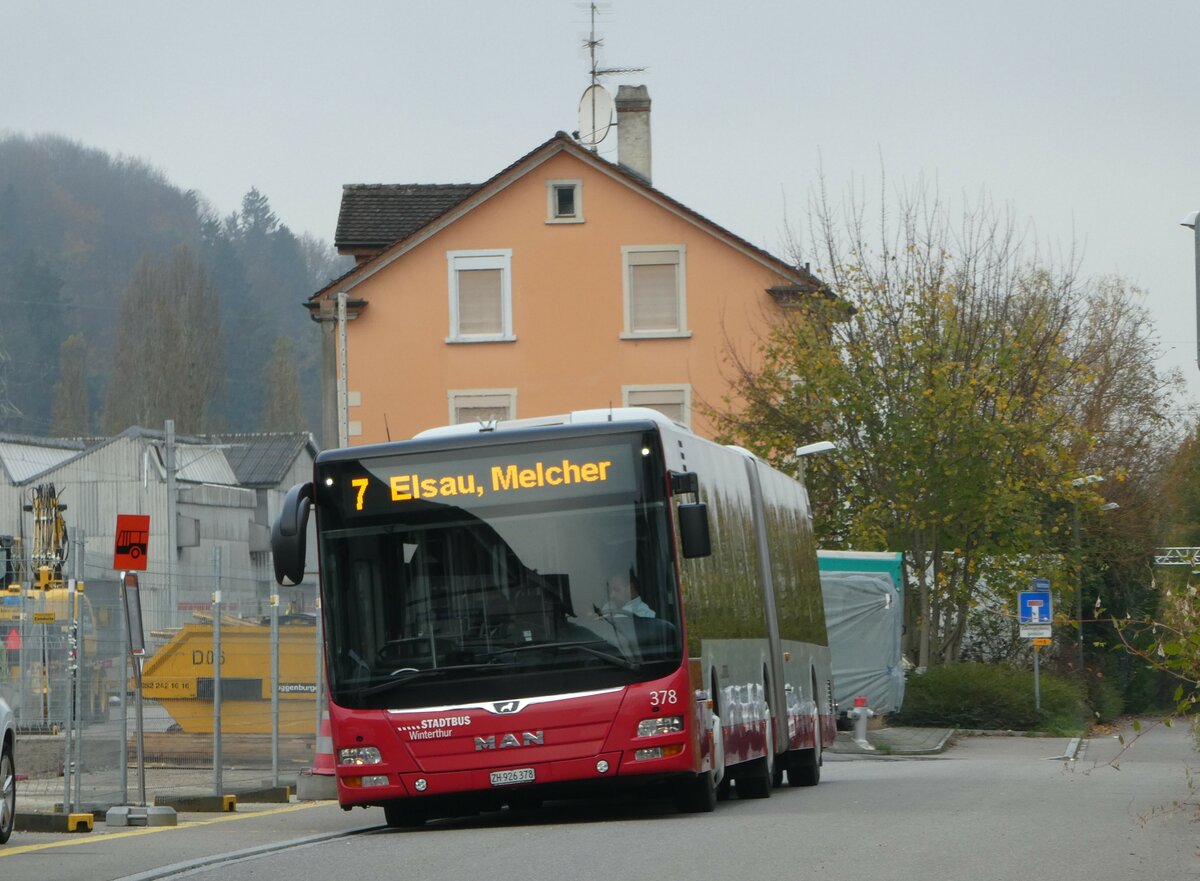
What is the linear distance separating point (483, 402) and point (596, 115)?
27.1 feet

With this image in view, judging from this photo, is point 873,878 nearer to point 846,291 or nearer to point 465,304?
point 846,291

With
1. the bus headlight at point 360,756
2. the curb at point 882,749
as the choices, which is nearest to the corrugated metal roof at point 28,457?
the curb at point 882,749

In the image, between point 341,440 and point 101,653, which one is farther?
point 341,440

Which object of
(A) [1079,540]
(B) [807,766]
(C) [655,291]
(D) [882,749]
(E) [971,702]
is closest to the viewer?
(B) [807,766]

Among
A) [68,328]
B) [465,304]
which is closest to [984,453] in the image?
[465,304]

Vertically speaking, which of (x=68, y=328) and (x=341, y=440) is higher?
(x=68, y=328)

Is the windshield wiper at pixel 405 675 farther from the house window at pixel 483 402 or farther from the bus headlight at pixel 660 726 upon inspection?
the house window at pixel 483 402

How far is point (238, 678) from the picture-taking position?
20.9m

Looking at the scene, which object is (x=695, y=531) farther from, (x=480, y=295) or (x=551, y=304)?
(x=480, y=295)

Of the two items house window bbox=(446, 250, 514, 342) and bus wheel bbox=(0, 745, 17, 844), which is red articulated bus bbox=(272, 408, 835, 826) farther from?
house window bbox=(446, 250, 514, 342)

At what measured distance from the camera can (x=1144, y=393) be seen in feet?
217

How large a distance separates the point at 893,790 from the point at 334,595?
677 cm

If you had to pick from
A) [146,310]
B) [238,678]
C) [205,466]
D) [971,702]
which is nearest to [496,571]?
[238,678]

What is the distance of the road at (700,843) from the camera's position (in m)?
10.8
